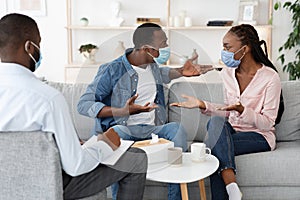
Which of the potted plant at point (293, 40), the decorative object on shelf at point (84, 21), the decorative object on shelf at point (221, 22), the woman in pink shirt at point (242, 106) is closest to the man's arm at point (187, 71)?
the woman in pink shirt at point (242, 106)

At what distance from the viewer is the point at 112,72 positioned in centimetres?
241

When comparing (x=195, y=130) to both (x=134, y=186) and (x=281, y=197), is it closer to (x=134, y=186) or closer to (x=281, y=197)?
(x=281, y=197)

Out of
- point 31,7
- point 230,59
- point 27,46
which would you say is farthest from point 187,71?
point 31,7

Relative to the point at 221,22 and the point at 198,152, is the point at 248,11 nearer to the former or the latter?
the point at 221,22

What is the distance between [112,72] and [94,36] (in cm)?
270

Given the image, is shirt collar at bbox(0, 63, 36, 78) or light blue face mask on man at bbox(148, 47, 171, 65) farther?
light blue face mask on man at bbox(148, 47, 171, 65)

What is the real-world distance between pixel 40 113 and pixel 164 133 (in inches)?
37.4

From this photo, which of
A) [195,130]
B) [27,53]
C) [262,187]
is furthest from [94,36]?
[27,53]

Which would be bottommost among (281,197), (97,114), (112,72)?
(281,197)

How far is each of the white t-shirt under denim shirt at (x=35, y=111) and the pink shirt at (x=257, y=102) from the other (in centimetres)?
114

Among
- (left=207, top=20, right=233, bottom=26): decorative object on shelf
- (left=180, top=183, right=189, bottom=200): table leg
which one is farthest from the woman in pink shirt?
(left=207, top=20, right=233, bottom=26): decorative object on shelf

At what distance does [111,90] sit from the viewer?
240 cm

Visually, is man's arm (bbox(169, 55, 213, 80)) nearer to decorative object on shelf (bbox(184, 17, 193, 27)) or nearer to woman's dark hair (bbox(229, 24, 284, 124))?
woman's dark hair (bbox(229, 24, 284, 124))

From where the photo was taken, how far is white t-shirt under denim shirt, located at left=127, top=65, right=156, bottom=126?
2.33m
